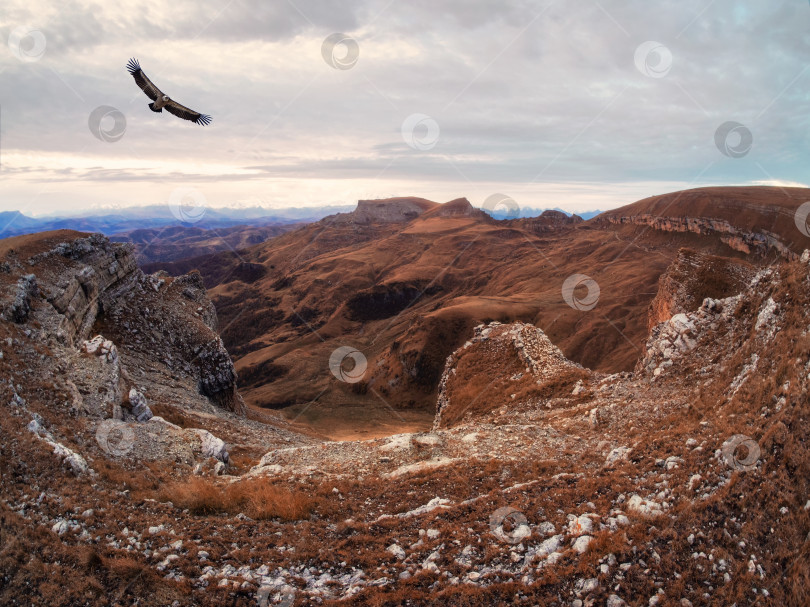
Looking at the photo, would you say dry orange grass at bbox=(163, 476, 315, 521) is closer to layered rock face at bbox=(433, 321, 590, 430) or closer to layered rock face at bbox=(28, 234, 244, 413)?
layered rock face at bbox=(433, 321, 590, 430)

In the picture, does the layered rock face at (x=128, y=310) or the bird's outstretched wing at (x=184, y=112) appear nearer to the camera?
the bird's outstretched wing at (x=184, y=112)

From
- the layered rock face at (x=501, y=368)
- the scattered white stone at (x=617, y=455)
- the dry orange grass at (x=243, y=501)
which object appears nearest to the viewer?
the dry orange grass at (x=243, y=501)

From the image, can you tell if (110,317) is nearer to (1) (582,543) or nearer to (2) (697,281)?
(1) (582,543)

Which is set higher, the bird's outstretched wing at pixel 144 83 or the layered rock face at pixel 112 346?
the bird's outstretched wing at pixel 144 83

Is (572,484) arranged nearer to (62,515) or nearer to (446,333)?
(62,515)

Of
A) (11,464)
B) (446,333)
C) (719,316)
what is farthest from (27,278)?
(446,333)

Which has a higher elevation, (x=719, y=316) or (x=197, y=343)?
(x=719, y=316)

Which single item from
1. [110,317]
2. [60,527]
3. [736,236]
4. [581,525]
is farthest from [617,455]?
[736,236]

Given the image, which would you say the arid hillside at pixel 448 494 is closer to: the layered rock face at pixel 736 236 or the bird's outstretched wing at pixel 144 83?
the bird's outstretched wing at pixel 144 83

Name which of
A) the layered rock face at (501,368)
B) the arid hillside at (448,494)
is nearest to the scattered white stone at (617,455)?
the arid hillside at (448,494)
